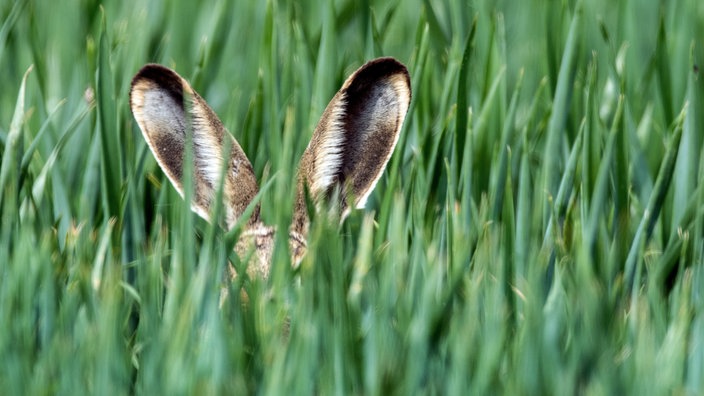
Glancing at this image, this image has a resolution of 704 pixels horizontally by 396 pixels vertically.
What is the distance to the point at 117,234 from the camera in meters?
2.07

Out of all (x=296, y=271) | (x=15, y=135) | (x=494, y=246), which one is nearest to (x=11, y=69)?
(x=15, y=135)

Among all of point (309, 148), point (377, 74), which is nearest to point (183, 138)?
point (309, 148)

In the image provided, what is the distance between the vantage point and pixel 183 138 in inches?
81.1

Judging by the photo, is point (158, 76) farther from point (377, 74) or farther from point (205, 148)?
point (377, 74)

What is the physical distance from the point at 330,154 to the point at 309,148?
0.17 feet

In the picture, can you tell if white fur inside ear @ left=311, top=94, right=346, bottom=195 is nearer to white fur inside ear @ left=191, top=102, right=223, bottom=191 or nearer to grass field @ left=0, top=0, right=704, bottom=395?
grass field @ left=0, top=0, right=704, bottom=395

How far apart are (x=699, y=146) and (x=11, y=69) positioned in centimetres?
162

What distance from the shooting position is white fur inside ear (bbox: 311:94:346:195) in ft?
6.61

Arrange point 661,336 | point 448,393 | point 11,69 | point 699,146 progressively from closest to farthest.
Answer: point 448,393 < point 661,336 < point 699,146 < point 11,69

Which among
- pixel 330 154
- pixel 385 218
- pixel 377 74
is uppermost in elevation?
pixel 377 74

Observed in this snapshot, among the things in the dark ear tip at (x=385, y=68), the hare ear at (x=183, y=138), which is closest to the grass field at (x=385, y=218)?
the hare ear at (x=183, y=138)

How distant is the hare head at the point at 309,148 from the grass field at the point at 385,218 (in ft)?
0.18

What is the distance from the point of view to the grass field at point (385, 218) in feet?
4.86

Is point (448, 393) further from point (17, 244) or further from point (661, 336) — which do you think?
point (17, 244)
